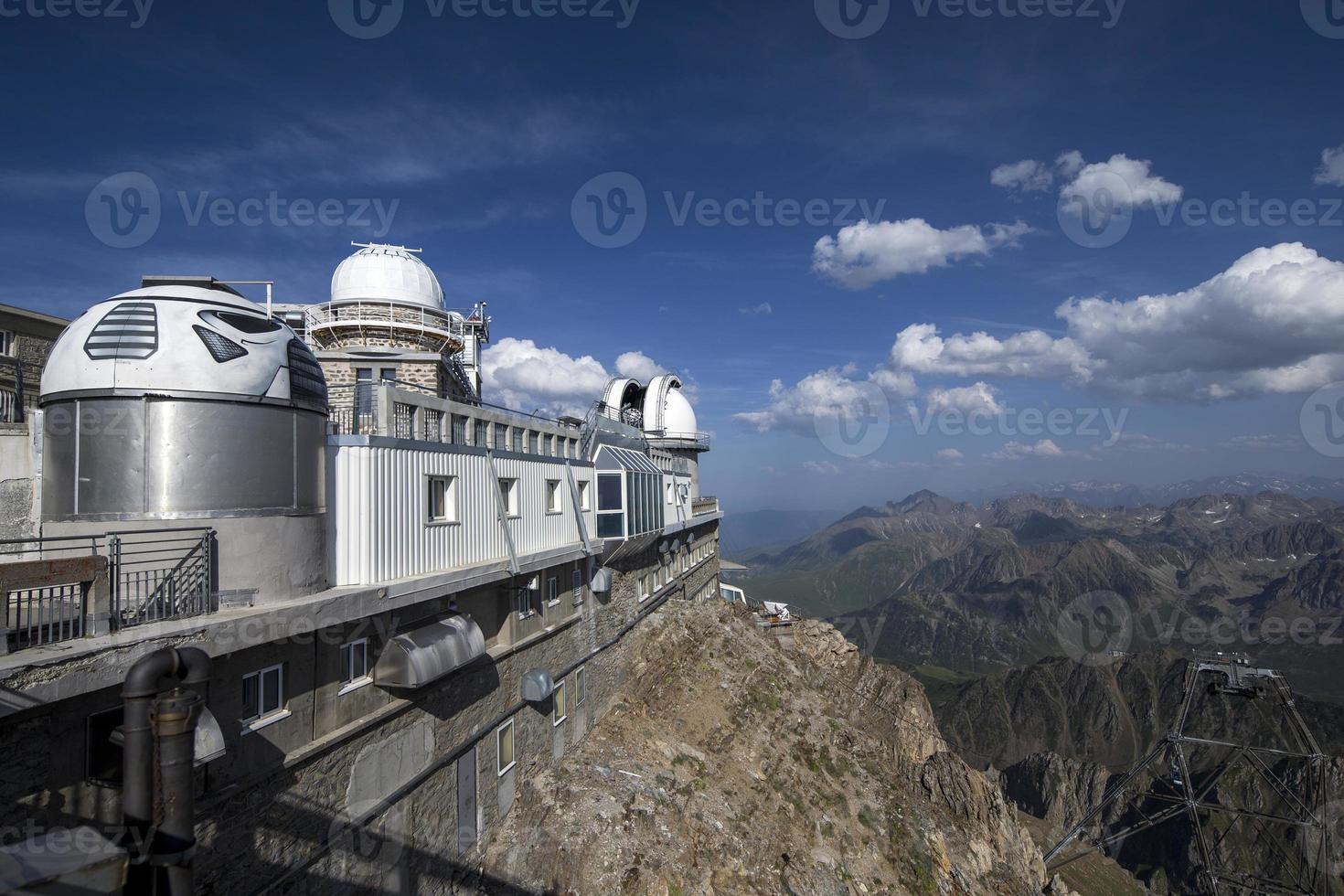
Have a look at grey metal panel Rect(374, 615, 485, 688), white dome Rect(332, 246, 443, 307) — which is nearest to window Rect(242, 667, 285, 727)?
grey metal panel Rect(374, 615, 485, 688)

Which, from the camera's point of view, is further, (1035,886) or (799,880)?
(1035,886)

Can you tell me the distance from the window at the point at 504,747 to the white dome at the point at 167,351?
28.3ft

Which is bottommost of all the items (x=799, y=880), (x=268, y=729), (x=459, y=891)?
(x=799, y=880)

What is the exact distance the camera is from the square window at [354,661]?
10577mm

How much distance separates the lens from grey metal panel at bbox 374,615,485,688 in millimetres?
10945

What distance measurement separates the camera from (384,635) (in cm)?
1130

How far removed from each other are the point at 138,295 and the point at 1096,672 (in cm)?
20466

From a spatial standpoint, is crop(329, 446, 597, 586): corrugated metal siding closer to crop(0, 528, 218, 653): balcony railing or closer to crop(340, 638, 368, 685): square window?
crop(340, 638, 368, 685): square window

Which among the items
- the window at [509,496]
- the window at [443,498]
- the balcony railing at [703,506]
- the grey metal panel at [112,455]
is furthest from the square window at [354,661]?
the balcony railing at [703,506]

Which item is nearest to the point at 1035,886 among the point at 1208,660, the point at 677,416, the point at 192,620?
the point at 1208,660

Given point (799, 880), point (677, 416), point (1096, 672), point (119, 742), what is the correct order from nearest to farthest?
1. point (119, 742)
2. point (799, 880)
3. point (677, 416)
4. point (1096, 672)

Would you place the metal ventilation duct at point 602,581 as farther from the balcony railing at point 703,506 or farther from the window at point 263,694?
the balcony railing at point 703,506

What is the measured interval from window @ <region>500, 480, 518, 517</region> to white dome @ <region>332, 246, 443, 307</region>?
12992mm

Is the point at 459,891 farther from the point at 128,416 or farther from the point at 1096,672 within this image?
the point at 1096,672
